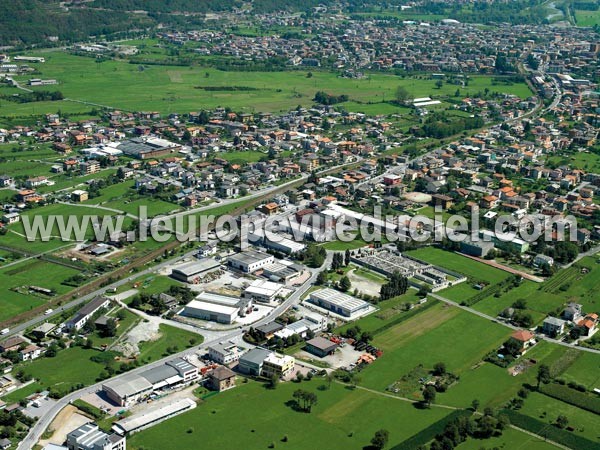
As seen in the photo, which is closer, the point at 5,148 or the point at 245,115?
the point at 5,148

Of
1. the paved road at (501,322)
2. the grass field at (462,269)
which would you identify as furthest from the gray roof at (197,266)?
the paved road at (501,322)

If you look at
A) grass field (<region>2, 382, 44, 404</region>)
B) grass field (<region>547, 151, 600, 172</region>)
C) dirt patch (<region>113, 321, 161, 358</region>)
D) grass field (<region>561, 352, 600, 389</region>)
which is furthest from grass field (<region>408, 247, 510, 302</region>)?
grass field (<region>547, 151, 600, 172</region>)

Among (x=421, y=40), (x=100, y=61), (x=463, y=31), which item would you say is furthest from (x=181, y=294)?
(x=463, y=31)

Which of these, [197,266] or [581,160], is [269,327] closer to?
[197,266]

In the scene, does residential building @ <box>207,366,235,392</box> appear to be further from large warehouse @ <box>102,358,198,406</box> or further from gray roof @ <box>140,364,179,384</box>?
gray roof @ <box>140,364,179,384</box>

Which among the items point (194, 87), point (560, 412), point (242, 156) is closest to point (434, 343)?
point (560, 412)

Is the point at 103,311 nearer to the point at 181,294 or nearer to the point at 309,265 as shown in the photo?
the point at 181,294

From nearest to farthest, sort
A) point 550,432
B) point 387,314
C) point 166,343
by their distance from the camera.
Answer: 1. point 550,432
2. point 166,343
3. point 387,314
